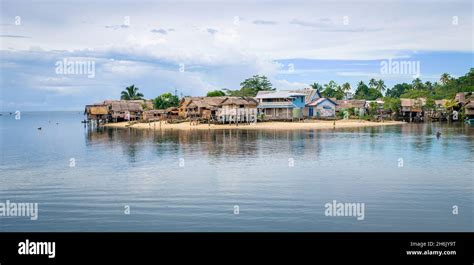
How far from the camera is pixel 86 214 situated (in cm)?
1530

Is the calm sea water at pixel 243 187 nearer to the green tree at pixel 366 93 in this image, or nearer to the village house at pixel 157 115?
the village house at pixel 157 115

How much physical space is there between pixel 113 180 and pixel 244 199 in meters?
7.05

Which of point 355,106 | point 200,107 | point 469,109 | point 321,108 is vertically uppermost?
point 355,106

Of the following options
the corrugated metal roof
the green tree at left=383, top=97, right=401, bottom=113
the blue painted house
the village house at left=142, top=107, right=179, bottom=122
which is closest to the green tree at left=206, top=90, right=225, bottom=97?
the village house at left=142, top=107, right=179, bottom=122

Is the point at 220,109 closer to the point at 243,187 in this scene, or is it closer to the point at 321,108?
the point at 321,108

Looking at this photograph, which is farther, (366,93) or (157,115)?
(366,93)

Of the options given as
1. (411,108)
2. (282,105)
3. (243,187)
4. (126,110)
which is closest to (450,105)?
(411,108)

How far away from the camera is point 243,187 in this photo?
19.1 m

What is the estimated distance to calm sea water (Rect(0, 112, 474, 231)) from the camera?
14258mm

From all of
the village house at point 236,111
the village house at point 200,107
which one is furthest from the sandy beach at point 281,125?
the village house at point 200,107

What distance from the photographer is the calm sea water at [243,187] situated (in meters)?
14.3

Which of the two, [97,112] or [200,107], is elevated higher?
[200,107]

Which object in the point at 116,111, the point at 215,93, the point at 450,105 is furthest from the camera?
the point at 215,93
